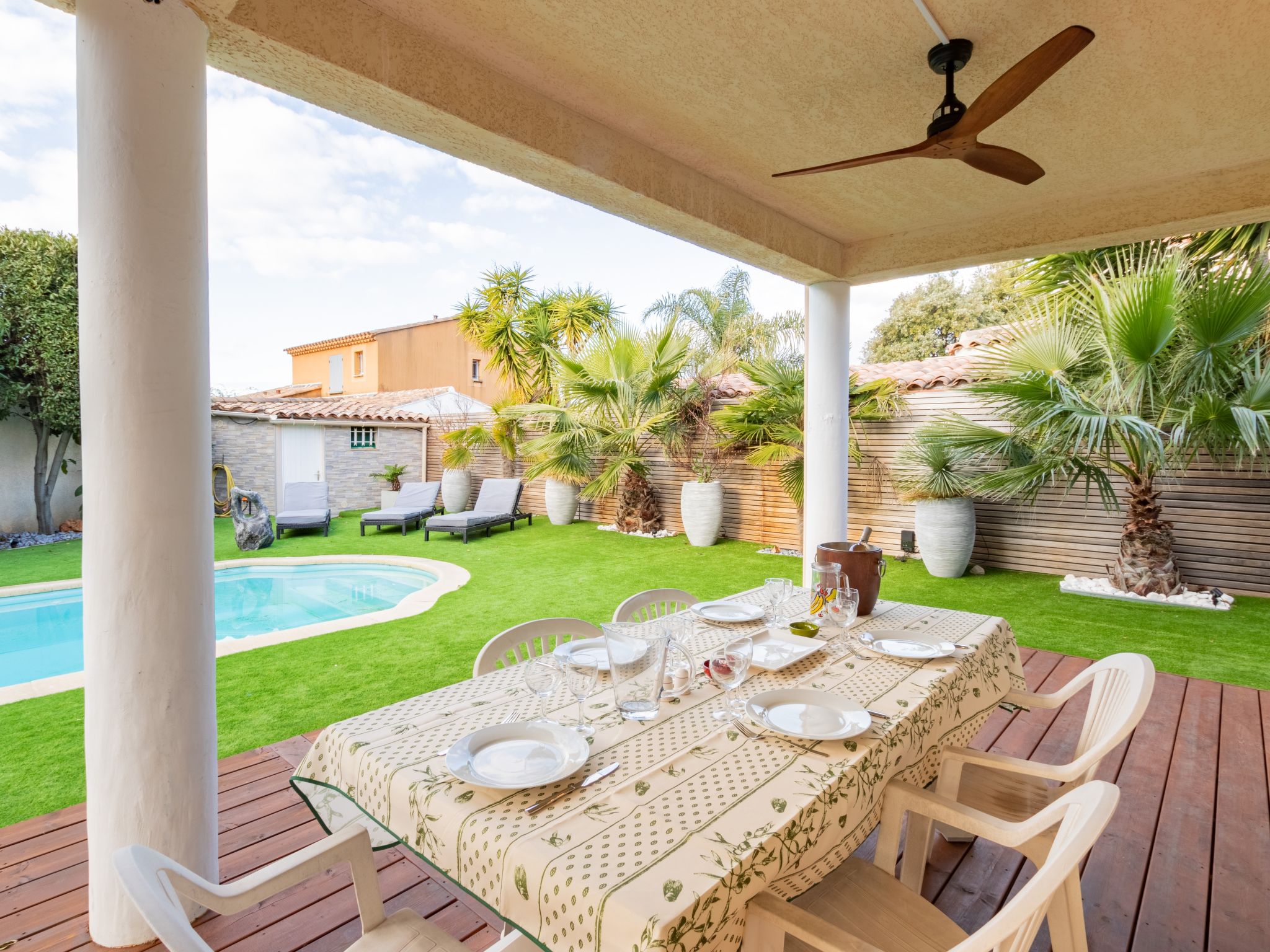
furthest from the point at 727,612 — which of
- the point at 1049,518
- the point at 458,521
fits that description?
the point at 458,521

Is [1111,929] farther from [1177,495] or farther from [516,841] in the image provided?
[1177,495]

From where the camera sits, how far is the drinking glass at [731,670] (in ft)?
5.08

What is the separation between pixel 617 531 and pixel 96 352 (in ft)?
26.1

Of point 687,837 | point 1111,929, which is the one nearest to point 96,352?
point 687,837

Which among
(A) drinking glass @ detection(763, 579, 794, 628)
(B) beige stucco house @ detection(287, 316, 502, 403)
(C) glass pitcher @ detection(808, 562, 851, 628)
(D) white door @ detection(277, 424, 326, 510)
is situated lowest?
(A) drinking glass @ detection(763, 579, 794, 628)

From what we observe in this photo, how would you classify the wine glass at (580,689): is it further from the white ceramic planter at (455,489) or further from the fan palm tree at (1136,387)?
the white ceramic planter at (455,489)

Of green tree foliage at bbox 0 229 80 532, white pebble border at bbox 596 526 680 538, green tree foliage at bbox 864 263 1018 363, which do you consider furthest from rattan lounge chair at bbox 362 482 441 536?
green tree foliage at bbox 864 263 1018 363

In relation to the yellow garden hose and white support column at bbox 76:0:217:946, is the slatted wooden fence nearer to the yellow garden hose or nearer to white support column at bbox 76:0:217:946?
white support column at bbox 76:0:217:946

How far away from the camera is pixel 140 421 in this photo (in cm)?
171

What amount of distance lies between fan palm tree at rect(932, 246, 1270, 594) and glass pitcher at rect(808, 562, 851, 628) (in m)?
3.82

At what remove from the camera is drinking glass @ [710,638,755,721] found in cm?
155

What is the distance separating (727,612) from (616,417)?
6.71 m

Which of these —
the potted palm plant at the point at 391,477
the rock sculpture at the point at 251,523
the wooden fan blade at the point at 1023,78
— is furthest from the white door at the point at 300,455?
the wooden fan blade at the point at 1023,78

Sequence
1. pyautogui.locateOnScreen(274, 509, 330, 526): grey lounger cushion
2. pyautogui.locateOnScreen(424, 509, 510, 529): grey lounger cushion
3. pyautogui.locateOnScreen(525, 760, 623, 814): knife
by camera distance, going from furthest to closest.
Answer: pyautogui.locateOnScreen(274, 509, 330, 526): grey lounger cushion, pyautogui.locateOnScreen(424, 509, 510, 529): grey lounger cushion, pyautogui.locateOnScreen(525, 760, 623, 814): knife
